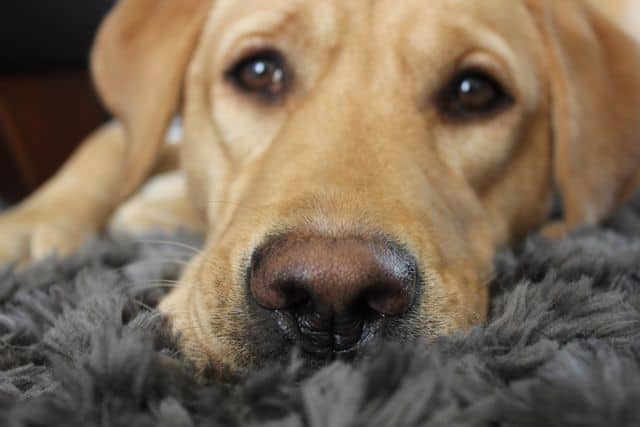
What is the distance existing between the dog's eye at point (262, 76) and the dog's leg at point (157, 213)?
1.84ft

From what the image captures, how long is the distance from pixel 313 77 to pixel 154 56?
624mm

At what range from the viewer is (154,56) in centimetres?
195

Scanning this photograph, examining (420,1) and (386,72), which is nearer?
(386,72)

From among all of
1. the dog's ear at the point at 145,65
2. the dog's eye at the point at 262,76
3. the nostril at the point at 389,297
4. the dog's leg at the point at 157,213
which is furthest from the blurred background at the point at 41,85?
the nostril at the point at 389,297

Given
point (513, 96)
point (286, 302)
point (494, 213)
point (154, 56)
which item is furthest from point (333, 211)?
point (154, 56)

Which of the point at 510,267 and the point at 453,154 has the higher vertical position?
the point at 453,154

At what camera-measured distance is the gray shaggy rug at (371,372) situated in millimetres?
720

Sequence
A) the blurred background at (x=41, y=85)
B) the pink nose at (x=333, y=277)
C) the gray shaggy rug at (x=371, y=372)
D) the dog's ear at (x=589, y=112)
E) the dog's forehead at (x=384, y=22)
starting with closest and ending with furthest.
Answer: the gray shaggy rug at (x=371, y=372)
the pink nose at (x=333, y=277)
the dog's forehead at (x=384, y=22)
the dog's ear at (x=589, y=112)
the blurred background at (x=41, y=85)

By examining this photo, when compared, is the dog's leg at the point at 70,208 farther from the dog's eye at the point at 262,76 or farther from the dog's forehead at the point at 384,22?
the dog's forehead at the point at 384,22

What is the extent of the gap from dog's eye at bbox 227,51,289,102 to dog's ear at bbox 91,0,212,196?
0.90 feet

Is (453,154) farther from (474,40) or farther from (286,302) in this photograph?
(286,302)

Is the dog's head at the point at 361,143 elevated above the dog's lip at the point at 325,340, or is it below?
above

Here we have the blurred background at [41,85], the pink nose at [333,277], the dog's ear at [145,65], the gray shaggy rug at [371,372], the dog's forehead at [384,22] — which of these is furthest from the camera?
the blurred background at [41,85]

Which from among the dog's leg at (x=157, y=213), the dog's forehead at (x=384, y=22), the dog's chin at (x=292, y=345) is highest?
the dog's forehead at (x=384, y=22)
